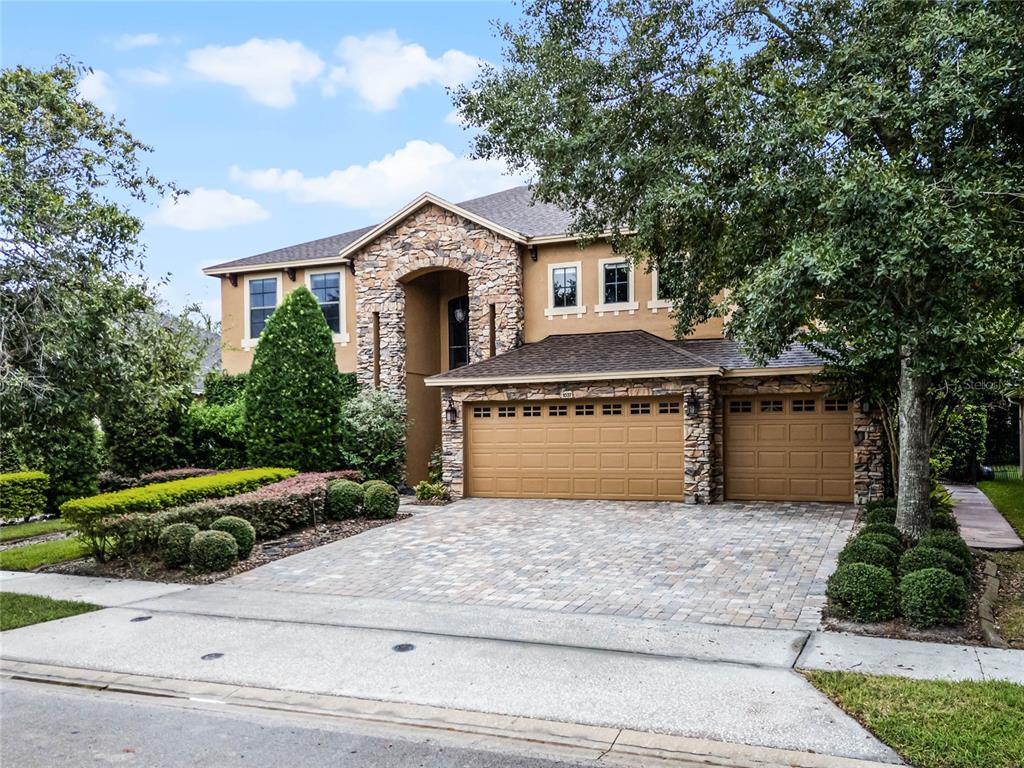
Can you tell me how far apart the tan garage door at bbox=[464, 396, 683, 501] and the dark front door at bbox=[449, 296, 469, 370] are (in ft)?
14.1

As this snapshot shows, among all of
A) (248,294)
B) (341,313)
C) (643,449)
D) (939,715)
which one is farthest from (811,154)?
(248,294)

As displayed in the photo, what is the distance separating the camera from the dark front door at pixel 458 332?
21.2 meters

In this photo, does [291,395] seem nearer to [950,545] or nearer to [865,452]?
[865,452]

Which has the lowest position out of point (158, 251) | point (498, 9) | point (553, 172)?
point (158, 251)

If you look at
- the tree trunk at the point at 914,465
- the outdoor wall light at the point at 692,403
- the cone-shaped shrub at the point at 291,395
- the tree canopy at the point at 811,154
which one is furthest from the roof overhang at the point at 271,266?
the tree trunk at the point at 914,465

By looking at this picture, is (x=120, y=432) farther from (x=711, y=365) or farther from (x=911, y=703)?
(x=911, y=703)

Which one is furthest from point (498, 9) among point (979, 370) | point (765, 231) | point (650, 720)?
point (650, 720)

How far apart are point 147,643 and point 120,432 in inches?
515

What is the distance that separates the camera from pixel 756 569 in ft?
30.6

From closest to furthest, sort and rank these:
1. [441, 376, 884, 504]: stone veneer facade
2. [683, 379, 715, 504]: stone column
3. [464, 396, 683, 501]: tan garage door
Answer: [441, 376, 884, 504]: stone veneer facade → [683, 379, 715, 504]: stone column → [464, 396, 683, 501]: tan garage door

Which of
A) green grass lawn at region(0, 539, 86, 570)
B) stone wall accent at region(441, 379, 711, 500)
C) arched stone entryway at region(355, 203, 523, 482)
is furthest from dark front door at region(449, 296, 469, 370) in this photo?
green grass lawn at region(0, 539, 86, 570)

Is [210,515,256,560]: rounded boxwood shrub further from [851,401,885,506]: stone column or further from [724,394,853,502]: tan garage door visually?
[851,401,885,506]: stone column

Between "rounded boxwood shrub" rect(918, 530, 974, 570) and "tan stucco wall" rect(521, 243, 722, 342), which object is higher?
"tan stucco wall" rect(521, 243, 722, 342)

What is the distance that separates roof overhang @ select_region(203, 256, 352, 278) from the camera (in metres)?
20.6
